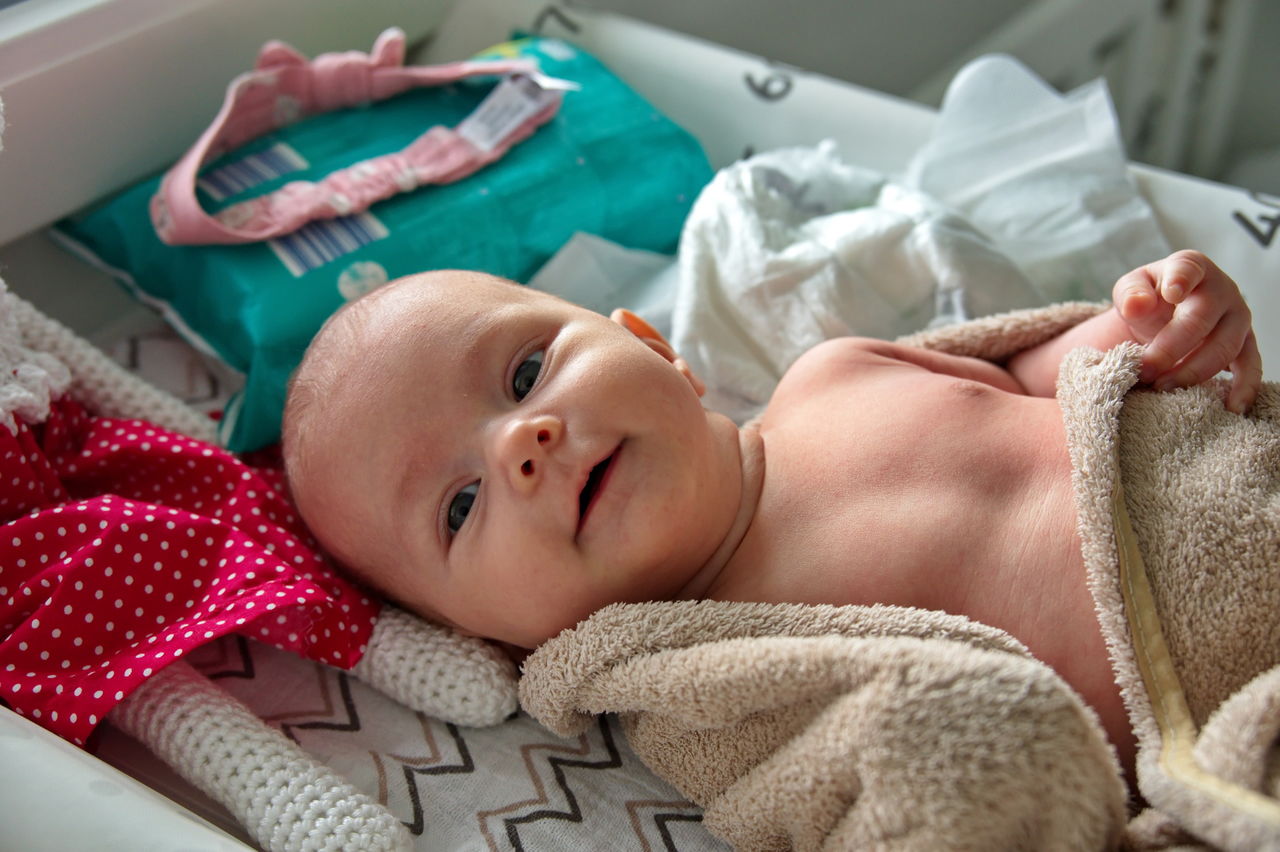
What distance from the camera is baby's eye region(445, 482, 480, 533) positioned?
36.3 inches

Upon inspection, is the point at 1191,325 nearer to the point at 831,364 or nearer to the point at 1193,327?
the point at 1193,327

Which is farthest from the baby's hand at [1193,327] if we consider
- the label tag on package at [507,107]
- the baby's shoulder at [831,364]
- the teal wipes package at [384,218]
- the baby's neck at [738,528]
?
the label tag on package at [507,107]

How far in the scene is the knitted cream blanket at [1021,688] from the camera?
0.69m

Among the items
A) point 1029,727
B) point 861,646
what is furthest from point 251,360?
point 1029,727

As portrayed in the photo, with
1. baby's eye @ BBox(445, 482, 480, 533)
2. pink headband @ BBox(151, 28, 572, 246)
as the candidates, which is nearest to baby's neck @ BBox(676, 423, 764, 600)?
baby's eye @ BBox(445, 482, 480, 533)

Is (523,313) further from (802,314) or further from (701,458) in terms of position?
(802,314)

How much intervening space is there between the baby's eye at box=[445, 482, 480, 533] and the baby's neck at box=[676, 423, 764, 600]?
0.71 feet

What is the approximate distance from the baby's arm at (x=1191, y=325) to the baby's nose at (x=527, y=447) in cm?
52

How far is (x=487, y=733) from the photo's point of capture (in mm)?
983

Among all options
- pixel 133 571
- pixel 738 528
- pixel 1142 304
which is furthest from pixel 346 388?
pixel 1142 304

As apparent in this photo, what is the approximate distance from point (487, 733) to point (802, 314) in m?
0.61

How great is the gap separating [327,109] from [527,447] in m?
0.89

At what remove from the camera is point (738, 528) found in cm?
98

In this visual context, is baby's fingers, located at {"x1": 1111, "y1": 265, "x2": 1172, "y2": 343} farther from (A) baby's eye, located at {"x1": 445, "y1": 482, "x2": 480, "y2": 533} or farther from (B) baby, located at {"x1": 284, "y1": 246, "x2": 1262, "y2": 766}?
(A) baby's eye, located at {"x1": 445, "y1": 482, "x2": 480, "y2": 533}
